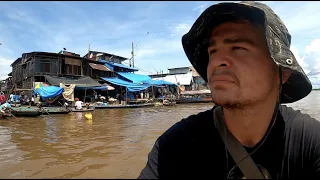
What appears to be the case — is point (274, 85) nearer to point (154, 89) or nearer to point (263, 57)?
point (263, 57)

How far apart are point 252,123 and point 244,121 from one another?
0.13ft

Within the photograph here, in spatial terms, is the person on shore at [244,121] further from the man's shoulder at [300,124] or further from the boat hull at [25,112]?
the boat hull at [25,112]

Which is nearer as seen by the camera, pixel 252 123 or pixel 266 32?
pixel 266 32

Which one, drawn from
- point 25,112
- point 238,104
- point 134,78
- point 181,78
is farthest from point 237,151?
point 181,78

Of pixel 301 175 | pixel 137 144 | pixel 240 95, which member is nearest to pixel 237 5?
pixel 240 95

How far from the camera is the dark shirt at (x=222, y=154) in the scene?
1173mm

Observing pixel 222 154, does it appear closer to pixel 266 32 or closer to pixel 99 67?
pixel 266 32

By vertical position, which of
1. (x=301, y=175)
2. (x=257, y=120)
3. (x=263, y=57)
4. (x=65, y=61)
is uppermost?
(x=65, y=61)

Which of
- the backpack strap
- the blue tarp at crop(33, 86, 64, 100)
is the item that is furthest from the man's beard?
the blue tarp at crop(33, 86, 64, 100)

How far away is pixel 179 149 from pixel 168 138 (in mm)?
85

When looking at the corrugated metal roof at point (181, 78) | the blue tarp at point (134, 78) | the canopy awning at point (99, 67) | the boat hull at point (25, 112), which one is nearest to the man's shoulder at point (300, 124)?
the boat hull at point (25, 112)

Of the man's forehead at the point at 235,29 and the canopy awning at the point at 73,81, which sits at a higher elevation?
the canopy awning at the point at 73,81

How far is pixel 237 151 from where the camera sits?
116 cm

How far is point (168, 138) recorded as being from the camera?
130 cm
